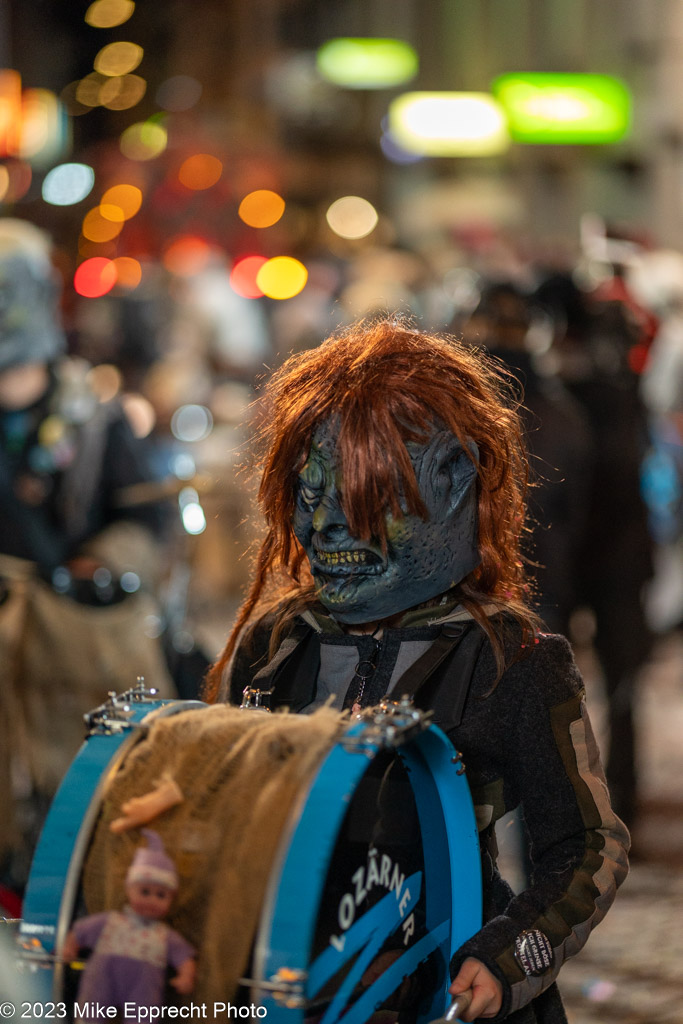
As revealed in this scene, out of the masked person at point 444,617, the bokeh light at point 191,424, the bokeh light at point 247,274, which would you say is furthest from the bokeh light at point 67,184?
the masked person at point 444,617

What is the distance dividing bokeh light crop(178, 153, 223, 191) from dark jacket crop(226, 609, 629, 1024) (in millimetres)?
16692

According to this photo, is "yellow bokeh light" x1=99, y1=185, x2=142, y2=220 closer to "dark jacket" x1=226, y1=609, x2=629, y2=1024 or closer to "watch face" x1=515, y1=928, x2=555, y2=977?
"dark jacket" x1=226, y1=609, x2=629, y2=1024

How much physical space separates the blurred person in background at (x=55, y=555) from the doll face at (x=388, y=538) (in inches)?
83.9

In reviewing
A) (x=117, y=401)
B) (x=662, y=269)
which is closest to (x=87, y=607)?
(x=117, y=401)

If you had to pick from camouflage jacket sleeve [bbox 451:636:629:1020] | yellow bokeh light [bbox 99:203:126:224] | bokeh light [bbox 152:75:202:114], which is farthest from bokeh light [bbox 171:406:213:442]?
bokeh light [bbox 152:75:202:114]

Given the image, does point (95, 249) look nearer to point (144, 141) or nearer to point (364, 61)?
point (144, 141)

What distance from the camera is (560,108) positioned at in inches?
487

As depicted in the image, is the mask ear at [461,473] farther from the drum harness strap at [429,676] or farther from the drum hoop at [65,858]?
the drum hoop at [65,858]

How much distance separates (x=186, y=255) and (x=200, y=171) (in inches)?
89.8

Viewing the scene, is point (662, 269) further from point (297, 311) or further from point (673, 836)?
point (297, 311)

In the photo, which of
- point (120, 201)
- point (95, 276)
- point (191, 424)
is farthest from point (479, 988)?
point (120, 201)

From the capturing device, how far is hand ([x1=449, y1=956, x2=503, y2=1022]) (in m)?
1.69

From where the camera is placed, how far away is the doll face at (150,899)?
4.79 feet

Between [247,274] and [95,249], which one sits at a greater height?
[95,249]
